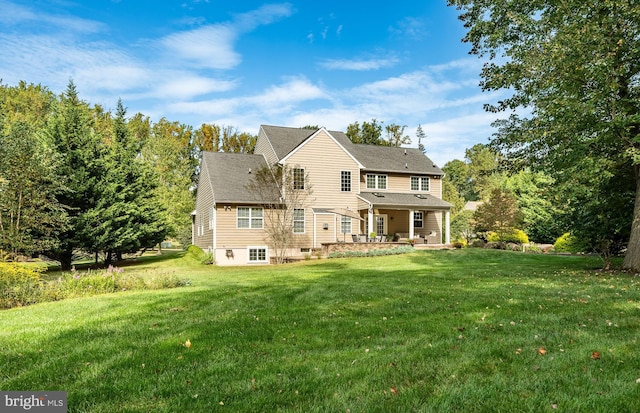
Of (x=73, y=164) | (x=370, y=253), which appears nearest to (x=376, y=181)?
(x=370, y=253)

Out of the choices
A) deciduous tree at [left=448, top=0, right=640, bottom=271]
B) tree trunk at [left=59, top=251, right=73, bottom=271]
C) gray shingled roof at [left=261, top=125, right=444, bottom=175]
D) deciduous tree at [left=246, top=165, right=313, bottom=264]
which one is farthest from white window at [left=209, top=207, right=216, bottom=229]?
deciduous tree at [left=448, top=0, right=640, bottom=271]

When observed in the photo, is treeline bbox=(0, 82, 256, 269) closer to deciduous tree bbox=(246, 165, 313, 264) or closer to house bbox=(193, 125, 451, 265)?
house bbox=(193, 125, 451, 265)

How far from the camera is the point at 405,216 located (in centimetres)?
3133

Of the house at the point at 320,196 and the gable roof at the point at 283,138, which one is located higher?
the gable roof at the point at 283,138

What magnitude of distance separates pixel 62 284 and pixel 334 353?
886cm

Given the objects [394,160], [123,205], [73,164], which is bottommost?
[123,205]

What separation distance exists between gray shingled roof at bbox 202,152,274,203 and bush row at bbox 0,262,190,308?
42.7ft

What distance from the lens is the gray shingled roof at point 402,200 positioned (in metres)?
27.6

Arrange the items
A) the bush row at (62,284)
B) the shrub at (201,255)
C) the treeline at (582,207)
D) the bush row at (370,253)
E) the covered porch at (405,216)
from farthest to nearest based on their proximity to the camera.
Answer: the covered porch at (405,216)
the shrub at (201,255)
the bush row at (370,253)
the treeline at (582,207)
the bush row at (62,284)

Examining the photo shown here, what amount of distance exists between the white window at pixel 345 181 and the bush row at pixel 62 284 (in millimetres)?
17257

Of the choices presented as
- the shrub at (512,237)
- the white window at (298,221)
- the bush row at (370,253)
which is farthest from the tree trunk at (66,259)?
the shrub at (512,237)

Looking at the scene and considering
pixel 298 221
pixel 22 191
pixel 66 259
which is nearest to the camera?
pixel 22 191

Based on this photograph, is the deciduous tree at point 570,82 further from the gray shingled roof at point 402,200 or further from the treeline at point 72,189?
the treeline at point 72,189

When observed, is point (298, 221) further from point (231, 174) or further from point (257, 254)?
point (231, 174)
